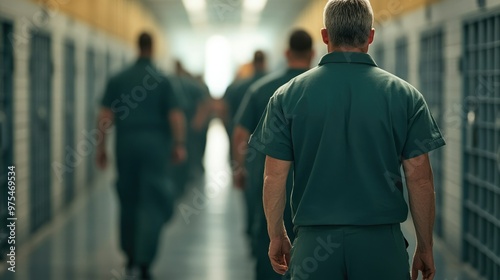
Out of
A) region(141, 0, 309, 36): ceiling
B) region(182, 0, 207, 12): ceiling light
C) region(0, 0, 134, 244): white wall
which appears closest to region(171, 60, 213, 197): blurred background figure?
Result: region(0, 0, 134, 244): white wall

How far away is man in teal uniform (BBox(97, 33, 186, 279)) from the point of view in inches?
→ 272

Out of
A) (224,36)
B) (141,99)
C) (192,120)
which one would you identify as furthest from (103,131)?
(224,36)

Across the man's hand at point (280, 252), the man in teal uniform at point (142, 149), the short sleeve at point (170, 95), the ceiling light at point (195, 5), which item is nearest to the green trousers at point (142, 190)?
the man in teal uniform at point (142, 149)

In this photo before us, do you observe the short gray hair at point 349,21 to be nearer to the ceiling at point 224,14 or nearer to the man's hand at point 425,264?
the man's hand at point 425,264

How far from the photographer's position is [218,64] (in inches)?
1644

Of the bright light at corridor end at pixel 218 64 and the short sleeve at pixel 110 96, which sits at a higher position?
the bright light at corridor end at pixel 218 64

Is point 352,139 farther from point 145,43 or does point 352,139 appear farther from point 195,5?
point 195,5

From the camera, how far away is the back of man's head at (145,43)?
698 centimetres

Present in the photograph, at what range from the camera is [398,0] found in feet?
37.0

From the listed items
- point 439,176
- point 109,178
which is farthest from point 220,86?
point 439,176

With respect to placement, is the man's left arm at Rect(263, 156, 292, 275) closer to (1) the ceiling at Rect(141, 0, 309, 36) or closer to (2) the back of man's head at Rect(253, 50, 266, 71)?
(2) the back of man's head at Rect(253, 50, 266, 71)

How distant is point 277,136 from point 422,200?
57 cm

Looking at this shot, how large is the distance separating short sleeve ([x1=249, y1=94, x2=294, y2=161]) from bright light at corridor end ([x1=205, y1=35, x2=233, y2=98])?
36289mm

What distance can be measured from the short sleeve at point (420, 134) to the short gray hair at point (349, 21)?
0.32 m
